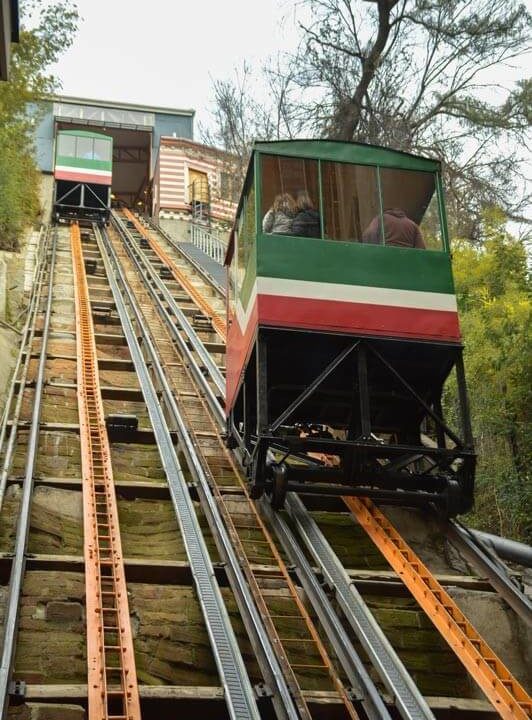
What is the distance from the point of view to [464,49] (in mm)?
15820

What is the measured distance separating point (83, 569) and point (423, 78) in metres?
13.5

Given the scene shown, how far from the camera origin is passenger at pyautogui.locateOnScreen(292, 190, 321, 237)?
23.5 ft

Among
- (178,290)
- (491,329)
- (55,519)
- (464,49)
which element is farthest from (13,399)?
(464,49)

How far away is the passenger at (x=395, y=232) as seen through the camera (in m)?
7.16

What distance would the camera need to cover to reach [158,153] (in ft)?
122

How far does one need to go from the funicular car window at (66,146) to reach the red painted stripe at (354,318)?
88.6 ft

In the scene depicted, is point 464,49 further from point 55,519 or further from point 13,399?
point 55,519

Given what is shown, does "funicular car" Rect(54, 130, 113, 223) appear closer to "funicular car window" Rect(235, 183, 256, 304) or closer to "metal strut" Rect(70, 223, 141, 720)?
"funicular car window" Rect(235, 183, 256, 304)

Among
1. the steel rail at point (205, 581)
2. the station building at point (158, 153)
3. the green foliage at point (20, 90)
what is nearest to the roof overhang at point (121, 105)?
the station building at point (158, 153)

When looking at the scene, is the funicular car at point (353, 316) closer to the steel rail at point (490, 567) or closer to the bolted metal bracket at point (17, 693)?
the steel rail at point (490, 567)

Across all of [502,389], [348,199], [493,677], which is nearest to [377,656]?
[493,677]

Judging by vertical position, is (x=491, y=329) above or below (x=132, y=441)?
above

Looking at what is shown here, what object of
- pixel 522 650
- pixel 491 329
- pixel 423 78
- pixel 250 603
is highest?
pixel 423 78

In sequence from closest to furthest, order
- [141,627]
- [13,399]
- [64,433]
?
[141,627]
[64,433]
[13,399]
